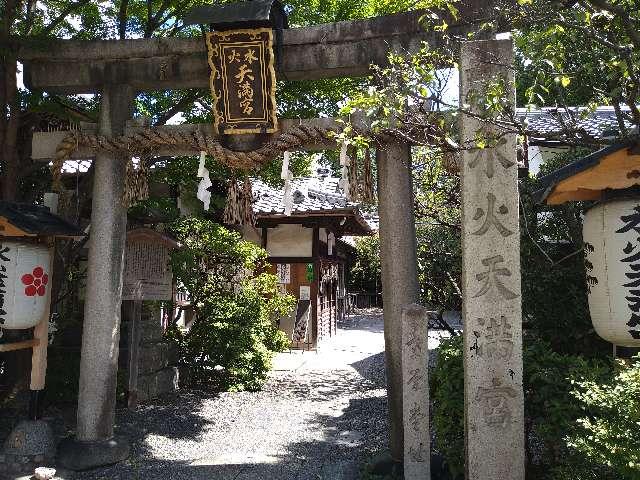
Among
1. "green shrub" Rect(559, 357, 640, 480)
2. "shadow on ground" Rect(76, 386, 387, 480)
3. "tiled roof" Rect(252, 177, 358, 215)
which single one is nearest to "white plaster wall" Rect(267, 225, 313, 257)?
"tiled roof" Rect(252, 177, 358, 215)

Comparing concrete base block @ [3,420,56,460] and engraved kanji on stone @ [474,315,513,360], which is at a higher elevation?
engraved kanji on stone @ [474,315,513,360]

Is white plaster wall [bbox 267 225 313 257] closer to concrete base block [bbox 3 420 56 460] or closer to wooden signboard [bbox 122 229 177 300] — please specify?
wooden signboard [bbox 122 229 177 300]

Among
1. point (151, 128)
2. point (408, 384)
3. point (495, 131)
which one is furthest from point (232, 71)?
point (408, 384)

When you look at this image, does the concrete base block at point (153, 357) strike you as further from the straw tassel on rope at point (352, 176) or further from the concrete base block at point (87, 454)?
the straw tassel on rope at point (352, 176)

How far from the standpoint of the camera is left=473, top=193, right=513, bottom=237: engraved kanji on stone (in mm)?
3888

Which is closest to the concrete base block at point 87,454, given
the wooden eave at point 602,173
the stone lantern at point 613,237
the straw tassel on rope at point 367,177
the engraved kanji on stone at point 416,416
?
the engraved kanji on stone at point 416,416

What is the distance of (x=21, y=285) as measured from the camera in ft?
18.2

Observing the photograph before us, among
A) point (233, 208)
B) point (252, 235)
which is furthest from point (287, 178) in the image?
point (252, 235)

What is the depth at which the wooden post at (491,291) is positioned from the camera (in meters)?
3.77

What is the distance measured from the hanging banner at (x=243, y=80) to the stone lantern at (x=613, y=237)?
3.14 m

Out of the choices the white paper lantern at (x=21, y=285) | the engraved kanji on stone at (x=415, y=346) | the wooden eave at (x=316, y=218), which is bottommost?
the engraved kanji on stone at (x=415, y=346)

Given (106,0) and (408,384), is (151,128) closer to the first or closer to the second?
(106,0)

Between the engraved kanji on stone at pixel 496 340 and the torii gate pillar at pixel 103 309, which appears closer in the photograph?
the engraved kanji on stone at pixel 496 340

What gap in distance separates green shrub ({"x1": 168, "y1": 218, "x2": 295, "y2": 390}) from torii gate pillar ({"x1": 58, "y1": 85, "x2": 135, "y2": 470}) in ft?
11.3
